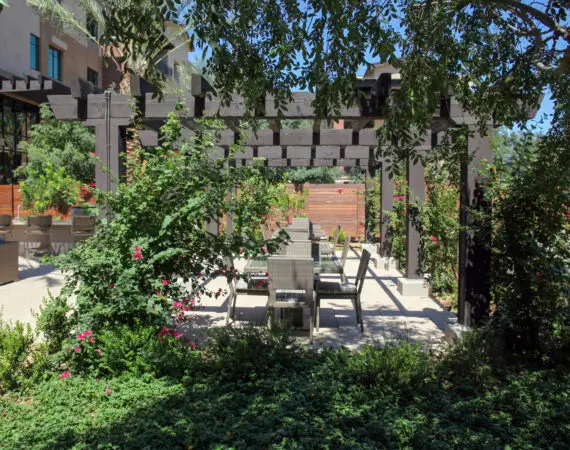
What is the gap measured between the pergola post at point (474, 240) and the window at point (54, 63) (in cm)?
2192

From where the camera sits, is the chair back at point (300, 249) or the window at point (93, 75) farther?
the window at point (93, 75)

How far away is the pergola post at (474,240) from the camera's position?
15.8 feet

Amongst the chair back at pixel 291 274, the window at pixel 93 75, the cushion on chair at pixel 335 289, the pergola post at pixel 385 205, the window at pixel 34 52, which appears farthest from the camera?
the window at pixel 93 75

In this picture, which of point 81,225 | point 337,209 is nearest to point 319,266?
point 81,225

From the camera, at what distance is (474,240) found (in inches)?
192

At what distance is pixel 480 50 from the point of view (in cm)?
429

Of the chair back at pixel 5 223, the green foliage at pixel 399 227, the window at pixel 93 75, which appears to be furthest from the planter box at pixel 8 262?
the window at pixel 93 75

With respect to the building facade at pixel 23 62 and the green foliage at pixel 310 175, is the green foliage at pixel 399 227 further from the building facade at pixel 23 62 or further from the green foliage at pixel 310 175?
the green foliage at pixel 310 175

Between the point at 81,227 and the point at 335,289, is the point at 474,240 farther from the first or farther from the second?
the point at 81,227

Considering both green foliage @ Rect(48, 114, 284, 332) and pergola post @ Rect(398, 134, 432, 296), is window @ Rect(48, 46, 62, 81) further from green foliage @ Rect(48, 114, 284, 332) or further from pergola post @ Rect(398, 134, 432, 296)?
green foliage @ Rect(48, 114, 284, 332)

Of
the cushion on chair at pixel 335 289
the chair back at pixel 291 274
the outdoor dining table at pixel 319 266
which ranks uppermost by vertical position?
the chair back at pixel 291 274

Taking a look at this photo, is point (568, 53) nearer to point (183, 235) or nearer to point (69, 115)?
point (183, 235)

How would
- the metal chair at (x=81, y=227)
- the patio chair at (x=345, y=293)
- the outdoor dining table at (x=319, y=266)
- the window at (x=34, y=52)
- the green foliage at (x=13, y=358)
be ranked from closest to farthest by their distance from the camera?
the green foliage at (x=13, y=358)
the patio chair at (x=345, y=293)
the outdoor dining table at (x=319, y=266)
the metal chair at (x=81, y=227)
the window at (x=34, y=52)

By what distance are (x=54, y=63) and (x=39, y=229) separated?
45.3 ft
